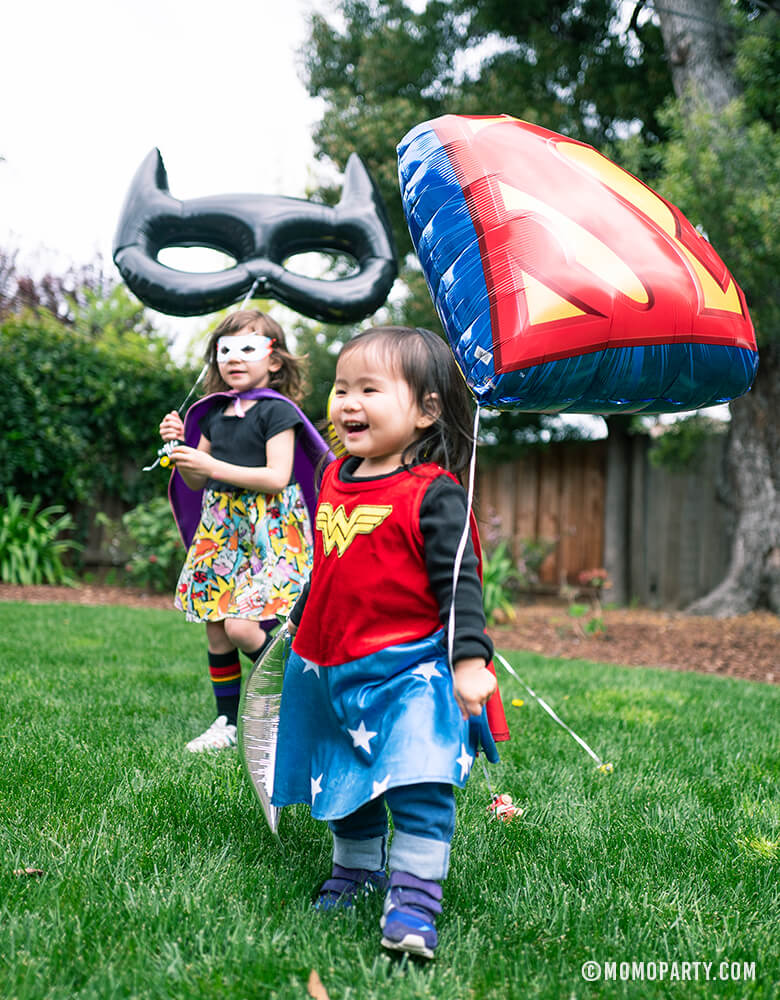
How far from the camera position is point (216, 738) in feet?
9.45

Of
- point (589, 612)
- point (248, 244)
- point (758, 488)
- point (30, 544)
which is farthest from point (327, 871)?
point (30, 544)

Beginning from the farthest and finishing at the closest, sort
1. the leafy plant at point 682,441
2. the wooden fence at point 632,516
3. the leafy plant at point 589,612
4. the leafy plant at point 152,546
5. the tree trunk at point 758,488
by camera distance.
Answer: the wooden fence at point 632,516 < the leafy plant at point 152,546 < the leafy plant at point 682,441 < the tree trunk at point 758,488 < the leafy plant at point 589,612

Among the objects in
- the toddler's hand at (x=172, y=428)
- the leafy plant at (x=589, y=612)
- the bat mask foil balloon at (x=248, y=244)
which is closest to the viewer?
the toddler's hand at (x=172, y=428)

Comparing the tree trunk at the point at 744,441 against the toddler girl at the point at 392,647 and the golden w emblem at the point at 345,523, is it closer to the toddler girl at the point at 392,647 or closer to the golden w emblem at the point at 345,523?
the toddler girl at the point at 392,647

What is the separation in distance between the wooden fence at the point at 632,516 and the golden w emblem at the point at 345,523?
6846 mm

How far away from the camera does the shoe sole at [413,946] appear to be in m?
1.45

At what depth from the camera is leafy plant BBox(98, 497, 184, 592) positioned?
828cm

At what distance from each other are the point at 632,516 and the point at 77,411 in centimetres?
598

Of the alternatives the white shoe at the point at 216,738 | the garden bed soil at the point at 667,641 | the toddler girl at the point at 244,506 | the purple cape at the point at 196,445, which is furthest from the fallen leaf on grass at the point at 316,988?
the garden bed soil at the point at 667,641

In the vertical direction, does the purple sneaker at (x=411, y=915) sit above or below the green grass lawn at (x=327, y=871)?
above

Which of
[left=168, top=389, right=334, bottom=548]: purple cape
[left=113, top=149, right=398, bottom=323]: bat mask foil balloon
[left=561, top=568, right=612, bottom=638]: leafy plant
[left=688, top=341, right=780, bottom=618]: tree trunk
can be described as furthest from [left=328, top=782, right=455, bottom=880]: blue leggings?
[left=688, top=341, right=780, bottom=618]: tree trunk

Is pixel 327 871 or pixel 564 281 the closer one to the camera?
pixel 564 281

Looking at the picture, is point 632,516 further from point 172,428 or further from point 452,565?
point 452,565

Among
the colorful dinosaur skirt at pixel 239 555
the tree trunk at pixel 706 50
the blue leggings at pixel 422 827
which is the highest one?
the tree trunk at pixel 706 50
